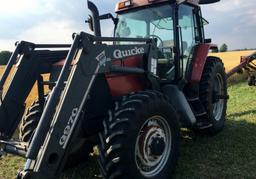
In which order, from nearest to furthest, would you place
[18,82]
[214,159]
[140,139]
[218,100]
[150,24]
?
[140,139], [18,82], [214,159], [150,24], [218,100]

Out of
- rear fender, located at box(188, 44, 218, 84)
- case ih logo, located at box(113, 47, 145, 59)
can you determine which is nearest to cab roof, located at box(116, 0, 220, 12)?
rear fender, located at box(188, 44, 218, 84)

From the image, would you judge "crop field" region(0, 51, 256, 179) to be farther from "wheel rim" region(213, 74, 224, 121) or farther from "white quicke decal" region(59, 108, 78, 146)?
"white quicke decal" region(59, 108, 78, 146)

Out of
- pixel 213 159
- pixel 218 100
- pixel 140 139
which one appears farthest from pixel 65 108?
pixel 218 100

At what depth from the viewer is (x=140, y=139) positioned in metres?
4.59

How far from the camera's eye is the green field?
517 cm

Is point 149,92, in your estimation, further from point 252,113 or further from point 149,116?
point 252,113

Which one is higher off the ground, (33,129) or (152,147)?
(33,129)

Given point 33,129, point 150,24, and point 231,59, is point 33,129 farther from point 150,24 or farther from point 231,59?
point 231,59

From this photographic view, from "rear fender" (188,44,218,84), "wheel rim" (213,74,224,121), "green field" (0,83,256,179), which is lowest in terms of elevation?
"green field" (0,83,256,179)

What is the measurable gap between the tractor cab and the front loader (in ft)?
0.06

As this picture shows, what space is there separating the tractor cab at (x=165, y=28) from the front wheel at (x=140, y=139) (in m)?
1.51

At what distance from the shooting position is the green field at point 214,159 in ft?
17.0

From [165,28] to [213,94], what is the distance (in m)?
1.80

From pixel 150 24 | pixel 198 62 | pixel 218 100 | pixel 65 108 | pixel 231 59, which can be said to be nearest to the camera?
pixel 65 108
